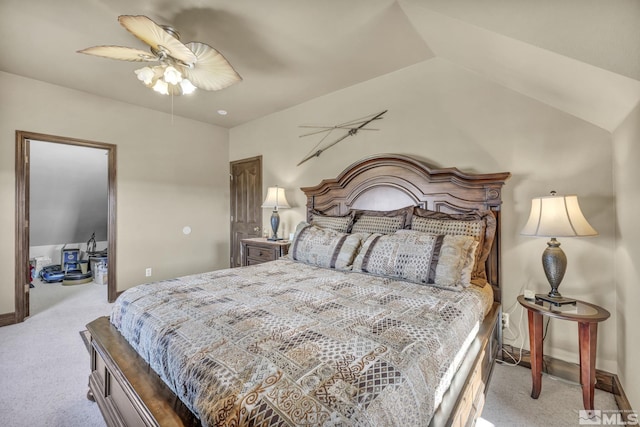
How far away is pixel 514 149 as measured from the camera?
2.32m

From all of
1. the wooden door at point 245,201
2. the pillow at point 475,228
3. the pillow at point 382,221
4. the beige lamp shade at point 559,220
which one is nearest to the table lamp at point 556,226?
the beige lamp shade at point 559,220

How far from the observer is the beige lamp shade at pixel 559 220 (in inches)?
68.4

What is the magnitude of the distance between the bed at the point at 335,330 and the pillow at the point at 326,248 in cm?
1

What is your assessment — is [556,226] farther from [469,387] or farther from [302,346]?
[302,346]

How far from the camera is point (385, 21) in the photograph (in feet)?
7.15

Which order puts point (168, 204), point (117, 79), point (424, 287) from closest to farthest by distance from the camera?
point (424, 287), point (117, 79), point (168, 204)

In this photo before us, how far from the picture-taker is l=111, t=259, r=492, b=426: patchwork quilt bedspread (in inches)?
31.0

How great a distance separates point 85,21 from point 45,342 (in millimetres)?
2886

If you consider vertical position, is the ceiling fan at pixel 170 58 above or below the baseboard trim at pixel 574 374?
above

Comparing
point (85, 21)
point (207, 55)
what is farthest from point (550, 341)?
point (85, 21)

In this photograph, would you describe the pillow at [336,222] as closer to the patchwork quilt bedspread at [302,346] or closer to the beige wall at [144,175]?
the patchwork quilt bedspread at [302,346]

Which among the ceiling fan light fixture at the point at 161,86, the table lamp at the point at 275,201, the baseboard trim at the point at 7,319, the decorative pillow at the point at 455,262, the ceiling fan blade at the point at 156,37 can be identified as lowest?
the baseboard trim at the point at 7,319

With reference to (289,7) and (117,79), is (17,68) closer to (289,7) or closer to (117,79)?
(117,79)

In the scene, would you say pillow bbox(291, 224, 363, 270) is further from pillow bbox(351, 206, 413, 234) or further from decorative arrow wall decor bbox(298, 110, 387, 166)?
decorative arrow wall decor bbox(298, 110, 387, 166)
